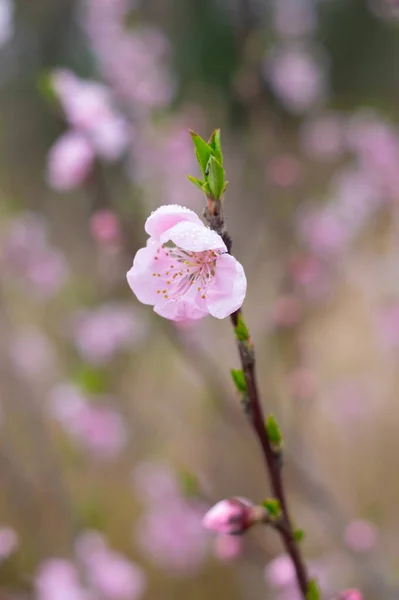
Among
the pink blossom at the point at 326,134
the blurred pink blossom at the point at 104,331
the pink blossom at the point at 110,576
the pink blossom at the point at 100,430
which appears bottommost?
the pink blossom at the point at 110,576

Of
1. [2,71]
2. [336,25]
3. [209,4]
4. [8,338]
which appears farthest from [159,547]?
[336,25]

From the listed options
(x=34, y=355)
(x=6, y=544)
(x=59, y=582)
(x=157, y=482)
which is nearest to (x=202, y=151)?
(x=6, y=544)

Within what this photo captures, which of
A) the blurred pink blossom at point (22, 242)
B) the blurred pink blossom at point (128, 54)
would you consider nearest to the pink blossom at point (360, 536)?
the blurred pink blossom at point (22, 242)

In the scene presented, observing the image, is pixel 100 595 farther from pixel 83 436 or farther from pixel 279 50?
pixel 279 50

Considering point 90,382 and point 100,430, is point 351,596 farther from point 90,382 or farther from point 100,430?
point 100,430

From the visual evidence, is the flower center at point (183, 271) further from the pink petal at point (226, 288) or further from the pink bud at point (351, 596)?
the pink bud at point (351, 596)

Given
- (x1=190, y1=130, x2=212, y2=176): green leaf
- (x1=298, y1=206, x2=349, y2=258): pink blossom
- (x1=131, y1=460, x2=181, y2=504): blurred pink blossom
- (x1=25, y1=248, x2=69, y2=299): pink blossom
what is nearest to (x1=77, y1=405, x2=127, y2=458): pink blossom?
(x1=131, y1=460, x2=181, y2=504): blurred pink blossom
